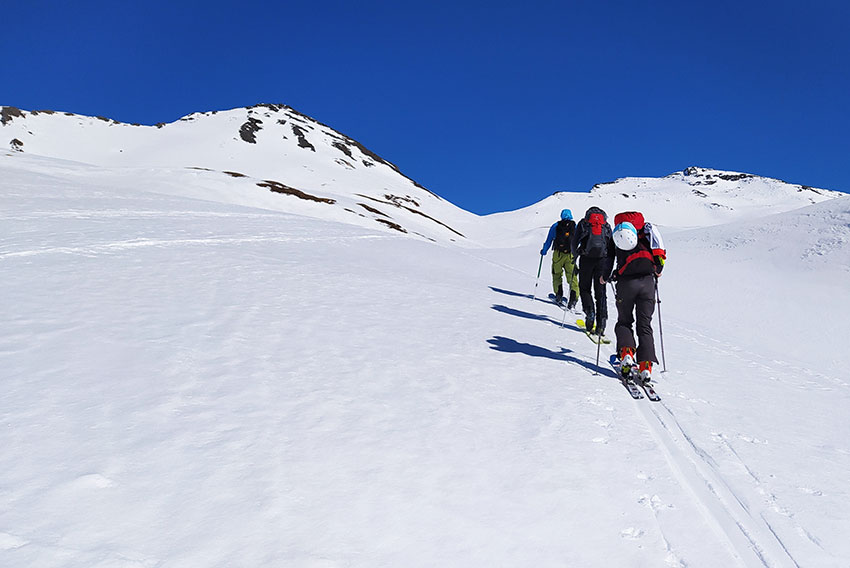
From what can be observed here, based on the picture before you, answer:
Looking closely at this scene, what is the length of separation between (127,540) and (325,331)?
14.4 feet

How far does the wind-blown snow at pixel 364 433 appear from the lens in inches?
111

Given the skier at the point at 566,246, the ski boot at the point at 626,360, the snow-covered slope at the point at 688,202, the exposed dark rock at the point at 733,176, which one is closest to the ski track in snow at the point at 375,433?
the ski boot at the point at 626,360

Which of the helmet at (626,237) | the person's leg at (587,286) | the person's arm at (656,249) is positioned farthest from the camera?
the person's leg at (587,286)

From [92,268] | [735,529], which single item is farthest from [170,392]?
[92,268]

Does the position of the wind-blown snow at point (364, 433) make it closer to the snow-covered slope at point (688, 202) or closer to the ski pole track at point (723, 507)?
the ski pole track at point (723, 507)

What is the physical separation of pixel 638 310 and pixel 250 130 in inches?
4320

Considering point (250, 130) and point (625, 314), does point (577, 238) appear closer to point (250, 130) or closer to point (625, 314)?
point (625, 314)

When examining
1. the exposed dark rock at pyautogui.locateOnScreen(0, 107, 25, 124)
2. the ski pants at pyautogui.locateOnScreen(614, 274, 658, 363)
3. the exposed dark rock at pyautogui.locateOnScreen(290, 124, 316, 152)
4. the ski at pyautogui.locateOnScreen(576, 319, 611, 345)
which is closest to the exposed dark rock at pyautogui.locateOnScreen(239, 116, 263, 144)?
the exposed dark rock at pyautogui.locateOnScreen(290, 124, 316, 152)

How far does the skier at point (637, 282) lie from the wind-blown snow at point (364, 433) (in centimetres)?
54

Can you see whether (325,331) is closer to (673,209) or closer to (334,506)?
(334,506)

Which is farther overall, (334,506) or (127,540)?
(334,506)

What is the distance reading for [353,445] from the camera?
382 centimetres

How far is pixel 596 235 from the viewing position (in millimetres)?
9141

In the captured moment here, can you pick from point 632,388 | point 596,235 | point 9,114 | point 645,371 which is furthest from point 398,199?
point 9,114
